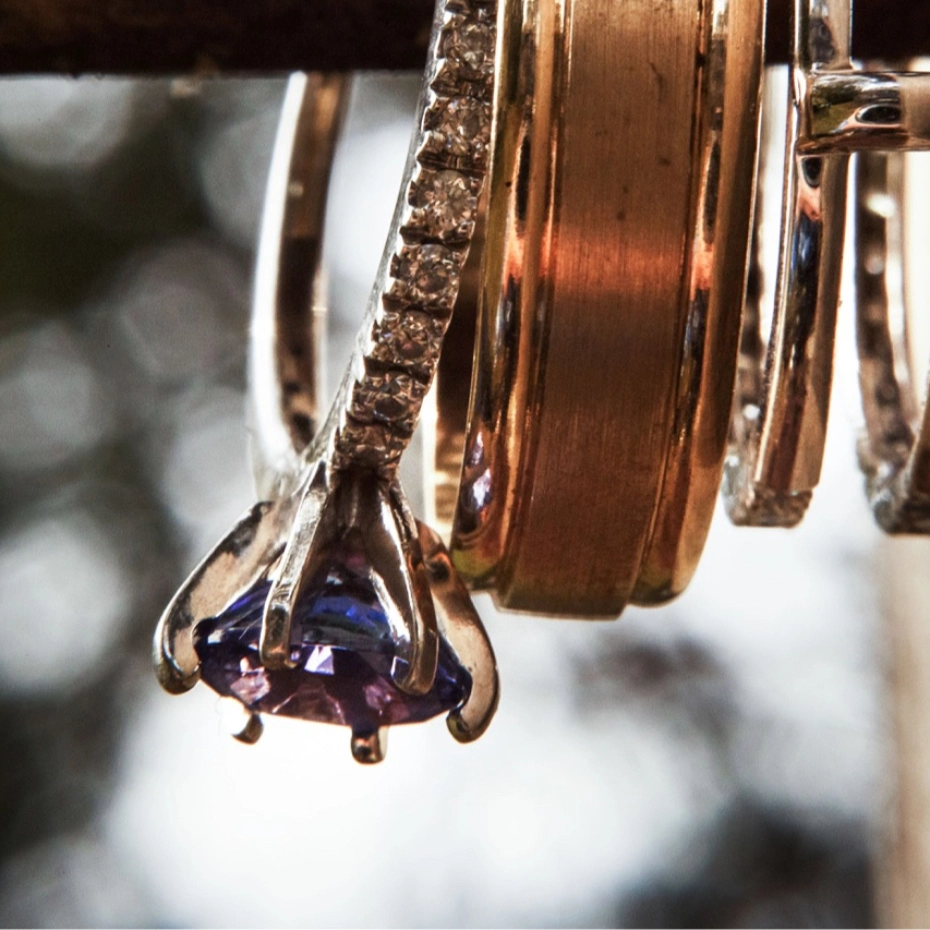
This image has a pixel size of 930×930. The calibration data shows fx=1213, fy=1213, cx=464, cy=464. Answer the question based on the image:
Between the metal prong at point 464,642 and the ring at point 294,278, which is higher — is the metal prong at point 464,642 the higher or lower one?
the lower one

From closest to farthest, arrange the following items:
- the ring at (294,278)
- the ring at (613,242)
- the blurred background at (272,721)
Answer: the ring at (613,242), the ring at (294,278), the blurred background at (272,721)

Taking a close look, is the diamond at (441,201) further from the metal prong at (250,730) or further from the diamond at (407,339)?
the metal prong at (250,730)

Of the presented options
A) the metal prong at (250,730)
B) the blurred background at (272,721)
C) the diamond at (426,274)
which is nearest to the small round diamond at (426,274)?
the diamond at (426,274)

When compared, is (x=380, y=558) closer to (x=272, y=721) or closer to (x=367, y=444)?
(x=367, y=444)

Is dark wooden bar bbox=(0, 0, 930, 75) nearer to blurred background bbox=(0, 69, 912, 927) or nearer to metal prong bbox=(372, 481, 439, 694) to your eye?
metal prong bbox=(372, 481, 439, 694)

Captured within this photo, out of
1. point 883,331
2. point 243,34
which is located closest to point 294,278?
point 243,34

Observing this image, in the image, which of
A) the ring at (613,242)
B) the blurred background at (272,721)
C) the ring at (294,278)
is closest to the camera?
the ring at (613,242)

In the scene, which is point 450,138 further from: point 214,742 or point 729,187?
point 214,742
